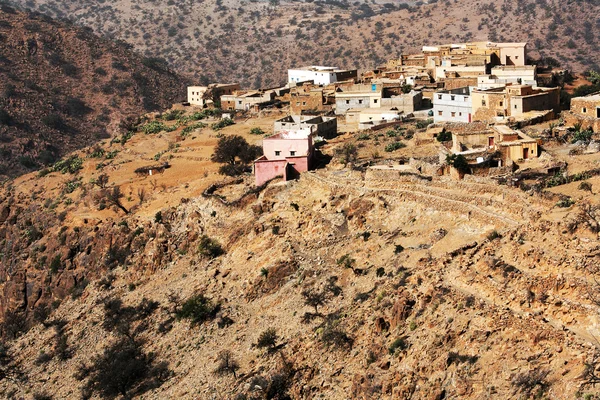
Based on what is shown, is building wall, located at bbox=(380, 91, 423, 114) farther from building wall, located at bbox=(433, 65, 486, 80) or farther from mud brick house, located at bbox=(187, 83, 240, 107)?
mud brick house, located at bbox=(187, 83, 240, 107)

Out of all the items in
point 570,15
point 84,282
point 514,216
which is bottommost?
point 84,282

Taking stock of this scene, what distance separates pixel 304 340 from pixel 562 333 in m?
7.06

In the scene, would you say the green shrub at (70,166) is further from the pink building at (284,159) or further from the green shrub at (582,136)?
the green shrub at (582,136)

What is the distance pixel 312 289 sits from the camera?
21.6m

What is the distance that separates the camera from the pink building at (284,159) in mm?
28859

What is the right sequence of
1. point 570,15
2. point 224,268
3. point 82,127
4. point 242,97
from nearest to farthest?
1. point 224,268
2. point 242,97
3. point 82,127
4. point 570,15

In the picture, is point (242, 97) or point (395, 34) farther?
point (395, 34)

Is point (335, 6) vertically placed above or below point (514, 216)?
above

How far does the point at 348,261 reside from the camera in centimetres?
2184

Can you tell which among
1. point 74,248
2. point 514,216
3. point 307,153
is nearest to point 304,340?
point 514,216

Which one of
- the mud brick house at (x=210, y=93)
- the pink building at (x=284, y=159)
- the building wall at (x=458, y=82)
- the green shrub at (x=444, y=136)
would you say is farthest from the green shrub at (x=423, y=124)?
the mud brick house at (x=210, y=93)

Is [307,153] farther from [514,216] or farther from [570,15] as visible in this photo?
[570,15]

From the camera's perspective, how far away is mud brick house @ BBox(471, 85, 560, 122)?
102ft

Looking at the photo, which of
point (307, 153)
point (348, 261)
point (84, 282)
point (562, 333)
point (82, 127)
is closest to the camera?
point (562, 333)
